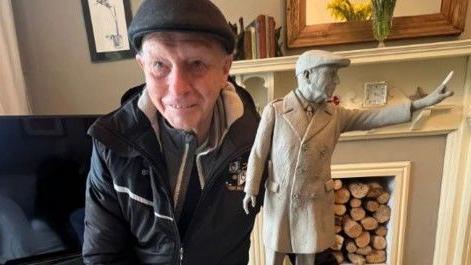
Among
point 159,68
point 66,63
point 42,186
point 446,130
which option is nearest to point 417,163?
point 446,130

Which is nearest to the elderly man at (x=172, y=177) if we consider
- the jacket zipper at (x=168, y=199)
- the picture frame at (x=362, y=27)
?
the jacket zipper at (x=168, y=199)

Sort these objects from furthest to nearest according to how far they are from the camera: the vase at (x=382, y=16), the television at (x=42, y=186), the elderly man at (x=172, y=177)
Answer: the vase at (x=382, y=16)
the television at (x=42, y=186)
the elderly man at (x=172, y=177)

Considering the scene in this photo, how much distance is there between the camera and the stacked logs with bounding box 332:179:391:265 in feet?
4.92

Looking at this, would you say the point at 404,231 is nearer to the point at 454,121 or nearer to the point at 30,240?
the point at 454,121

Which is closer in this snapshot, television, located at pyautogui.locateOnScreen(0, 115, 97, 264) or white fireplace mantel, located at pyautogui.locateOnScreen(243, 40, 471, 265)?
television, located at pyautogui.locateOnScreen(0, 115, 97, 264)

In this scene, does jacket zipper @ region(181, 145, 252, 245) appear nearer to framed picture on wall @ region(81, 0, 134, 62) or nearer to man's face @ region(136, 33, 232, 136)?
man's face @ region(136, 33, 232, 136)

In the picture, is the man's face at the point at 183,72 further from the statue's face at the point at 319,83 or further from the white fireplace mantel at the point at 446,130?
the white fireplace mantel at the point at 446,130

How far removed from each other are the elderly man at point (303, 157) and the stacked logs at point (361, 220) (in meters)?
0.93

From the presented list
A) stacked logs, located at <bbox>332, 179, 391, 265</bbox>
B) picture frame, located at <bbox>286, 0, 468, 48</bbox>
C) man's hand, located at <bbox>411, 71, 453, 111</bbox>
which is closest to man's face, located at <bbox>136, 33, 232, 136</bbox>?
man's hand, located at <bbox>411, 71, 453, 111</bbox>

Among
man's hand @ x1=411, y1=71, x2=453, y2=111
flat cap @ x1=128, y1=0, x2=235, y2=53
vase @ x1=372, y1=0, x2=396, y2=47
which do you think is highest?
vase @ x1=372, y1=0, x2=396, y2=47

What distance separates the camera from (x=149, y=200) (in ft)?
2.40

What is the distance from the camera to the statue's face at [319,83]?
0.54m

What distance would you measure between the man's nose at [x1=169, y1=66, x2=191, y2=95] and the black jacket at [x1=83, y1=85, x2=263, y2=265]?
186 millimetres

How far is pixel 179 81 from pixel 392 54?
39.2 inches
